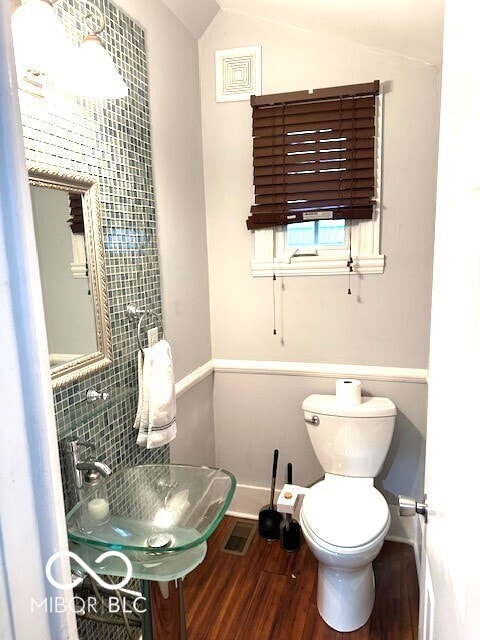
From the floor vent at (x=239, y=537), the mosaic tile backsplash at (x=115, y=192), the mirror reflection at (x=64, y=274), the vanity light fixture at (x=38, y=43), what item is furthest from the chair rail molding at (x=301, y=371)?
the vanity light fixture at (x=38, y=43)

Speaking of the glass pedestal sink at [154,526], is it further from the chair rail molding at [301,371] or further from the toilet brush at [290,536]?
the toilet brush at [290,536]

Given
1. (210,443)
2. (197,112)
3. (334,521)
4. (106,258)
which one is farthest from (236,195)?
(334,521)

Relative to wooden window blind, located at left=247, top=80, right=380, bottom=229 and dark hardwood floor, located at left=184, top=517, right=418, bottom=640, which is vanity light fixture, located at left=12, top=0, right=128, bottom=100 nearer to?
wooden window blind, located at left=247, top=80, right=380, bottom=229

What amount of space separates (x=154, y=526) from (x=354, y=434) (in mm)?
1086

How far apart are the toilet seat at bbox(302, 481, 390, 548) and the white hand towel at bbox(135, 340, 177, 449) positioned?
71 centimetres

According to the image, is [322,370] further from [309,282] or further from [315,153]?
[315,153]

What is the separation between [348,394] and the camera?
6.55 ft

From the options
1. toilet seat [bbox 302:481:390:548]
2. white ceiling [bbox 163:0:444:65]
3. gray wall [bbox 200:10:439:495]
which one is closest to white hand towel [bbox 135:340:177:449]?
toilet seat [bbox 302:481:390:548]

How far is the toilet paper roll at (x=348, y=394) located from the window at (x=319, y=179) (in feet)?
1.83

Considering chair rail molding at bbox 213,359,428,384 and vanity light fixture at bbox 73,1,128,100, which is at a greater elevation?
vanity light fixture at bbox 73,1,128,100

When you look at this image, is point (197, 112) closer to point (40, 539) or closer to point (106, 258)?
point (106, 258)

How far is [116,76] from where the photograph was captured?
3.96ft

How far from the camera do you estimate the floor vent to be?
7.04 feet

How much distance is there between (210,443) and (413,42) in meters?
2.13
